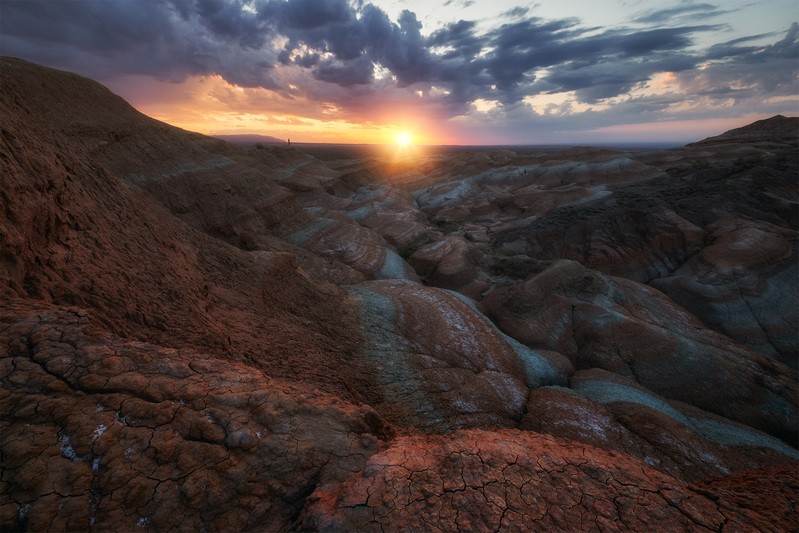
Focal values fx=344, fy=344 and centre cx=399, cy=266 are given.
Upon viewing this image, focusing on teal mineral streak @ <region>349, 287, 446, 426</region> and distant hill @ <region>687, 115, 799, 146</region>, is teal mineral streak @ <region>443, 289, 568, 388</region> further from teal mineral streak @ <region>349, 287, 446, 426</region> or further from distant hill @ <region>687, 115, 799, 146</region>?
distant hill @ <region>687, 115, 799, 146</region>

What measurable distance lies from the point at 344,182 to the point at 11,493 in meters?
37.7

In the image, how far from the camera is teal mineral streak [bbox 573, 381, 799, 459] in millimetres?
7875

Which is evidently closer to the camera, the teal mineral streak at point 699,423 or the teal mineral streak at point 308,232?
the teal mineral streak at point 699,423

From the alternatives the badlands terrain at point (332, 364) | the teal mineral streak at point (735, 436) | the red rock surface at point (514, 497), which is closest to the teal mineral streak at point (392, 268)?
the badlands terrain at point (332, 364)

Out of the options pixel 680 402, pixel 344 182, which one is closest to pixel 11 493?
pixel 680 402

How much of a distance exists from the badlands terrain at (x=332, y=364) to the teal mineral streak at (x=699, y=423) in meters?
0.09

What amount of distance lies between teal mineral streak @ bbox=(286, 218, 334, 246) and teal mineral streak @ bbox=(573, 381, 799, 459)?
12.7m

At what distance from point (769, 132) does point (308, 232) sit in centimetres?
5574

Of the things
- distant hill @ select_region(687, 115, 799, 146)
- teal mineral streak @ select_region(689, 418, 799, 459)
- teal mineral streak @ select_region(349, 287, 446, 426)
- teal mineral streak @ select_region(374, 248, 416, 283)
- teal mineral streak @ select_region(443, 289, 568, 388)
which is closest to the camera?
teal mineral streak @ select_region(349, 287, 446, 426)

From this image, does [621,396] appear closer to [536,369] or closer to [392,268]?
[536,369]

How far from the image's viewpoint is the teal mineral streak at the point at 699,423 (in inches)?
310

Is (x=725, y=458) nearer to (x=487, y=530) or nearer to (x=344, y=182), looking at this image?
(x=487, y=530)

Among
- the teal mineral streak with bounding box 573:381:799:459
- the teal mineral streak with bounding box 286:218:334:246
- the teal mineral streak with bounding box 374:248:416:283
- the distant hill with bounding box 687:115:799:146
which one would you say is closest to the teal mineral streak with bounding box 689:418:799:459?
the teal mineral streak with bounding box 573:381:799:459

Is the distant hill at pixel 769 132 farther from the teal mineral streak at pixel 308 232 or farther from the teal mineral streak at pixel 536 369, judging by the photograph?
the teal mineral streak at pixel 308 232
